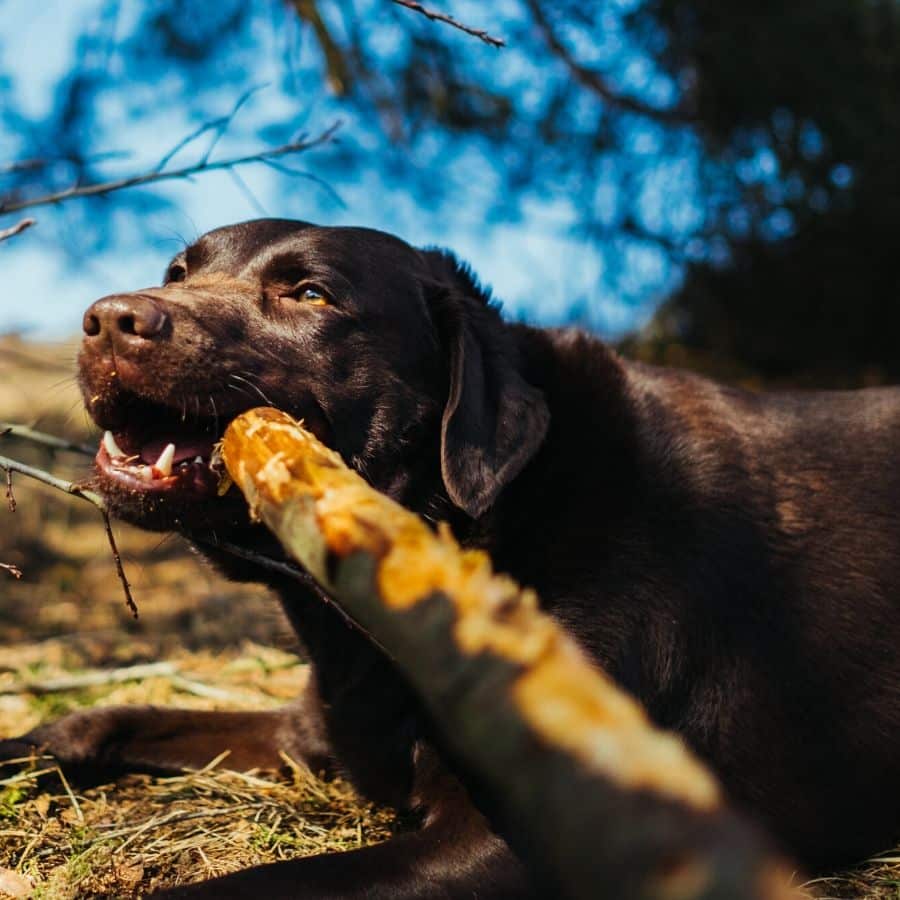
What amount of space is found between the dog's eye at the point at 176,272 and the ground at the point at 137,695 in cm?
38

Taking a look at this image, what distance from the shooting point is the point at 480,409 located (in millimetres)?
2848

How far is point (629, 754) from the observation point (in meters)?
1.01

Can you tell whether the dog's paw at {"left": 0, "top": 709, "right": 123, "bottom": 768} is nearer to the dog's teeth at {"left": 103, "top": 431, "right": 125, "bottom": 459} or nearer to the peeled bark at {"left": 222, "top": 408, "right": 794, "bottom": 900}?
the dog's teeth at {"left": 103, "top": 431, "right": 125, "bottom": 459}

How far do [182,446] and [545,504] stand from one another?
0.96 meters

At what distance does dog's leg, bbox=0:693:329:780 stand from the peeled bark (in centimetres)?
191

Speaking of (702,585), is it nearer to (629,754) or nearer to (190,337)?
(190,337)

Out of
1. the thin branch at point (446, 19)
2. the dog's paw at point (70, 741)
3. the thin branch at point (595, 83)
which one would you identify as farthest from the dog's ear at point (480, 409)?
the thin branch at point (595, 83)

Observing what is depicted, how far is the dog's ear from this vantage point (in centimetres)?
276

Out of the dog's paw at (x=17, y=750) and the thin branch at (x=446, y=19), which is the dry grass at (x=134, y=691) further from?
the thin branch at (x=446, y=19)

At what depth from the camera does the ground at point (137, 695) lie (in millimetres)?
2619

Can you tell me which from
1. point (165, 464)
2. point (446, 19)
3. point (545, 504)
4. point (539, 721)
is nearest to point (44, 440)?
point (165, 464)

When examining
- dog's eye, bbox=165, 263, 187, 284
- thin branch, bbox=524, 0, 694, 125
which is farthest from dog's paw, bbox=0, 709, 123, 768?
thin branch, bbox=524, 0, 694, 125

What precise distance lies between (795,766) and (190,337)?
1851 mm

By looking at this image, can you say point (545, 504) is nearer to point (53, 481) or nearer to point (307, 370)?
point (307, 370)
